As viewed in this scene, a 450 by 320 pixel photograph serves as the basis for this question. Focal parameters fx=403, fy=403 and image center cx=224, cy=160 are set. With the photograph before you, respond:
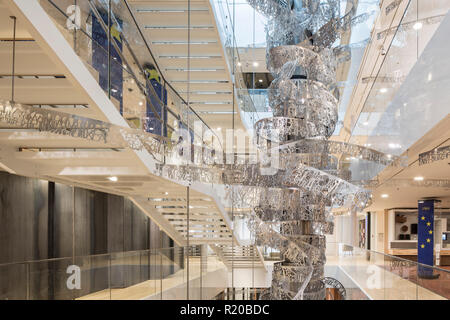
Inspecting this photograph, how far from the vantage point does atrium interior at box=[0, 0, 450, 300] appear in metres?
1.95

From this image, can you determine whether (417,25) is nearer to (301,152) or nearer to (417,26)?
(417,26)

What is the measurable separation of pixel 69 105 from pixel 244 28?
9.04 feet

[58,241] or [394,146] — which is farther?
[58,241]

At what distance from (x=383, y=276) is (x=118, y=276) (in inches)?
109

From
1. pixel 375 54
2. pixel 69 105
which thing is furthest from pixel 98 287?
pixel 375 54

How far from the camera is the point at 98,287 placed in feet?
12.8

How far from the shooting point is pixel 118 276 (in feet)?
13.7

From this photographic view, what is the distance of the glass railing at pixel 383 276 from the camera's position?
2.69m

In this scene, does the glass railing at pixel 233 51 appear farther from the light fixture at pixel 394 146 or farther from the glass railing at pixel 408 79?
the light fixture at pixel 394 146

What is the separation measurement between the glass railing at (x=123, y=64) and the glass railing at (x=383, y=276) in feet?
5.65

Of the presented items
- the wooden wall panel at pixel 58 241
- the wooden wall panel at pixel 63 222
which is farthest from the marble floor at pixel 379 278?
the wooden wall panel at pixel 63 222

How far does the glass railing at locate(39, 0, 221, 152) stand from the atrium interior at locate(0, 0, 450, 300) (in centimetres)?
1

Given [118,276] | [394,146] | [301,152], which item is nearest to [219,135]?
[301,152]

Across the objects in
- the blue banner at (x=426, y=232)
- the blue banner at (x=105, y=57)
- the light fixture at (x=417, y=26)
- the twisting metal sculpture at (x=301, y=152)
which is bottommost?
the blue banner at (x=426, y=232)
